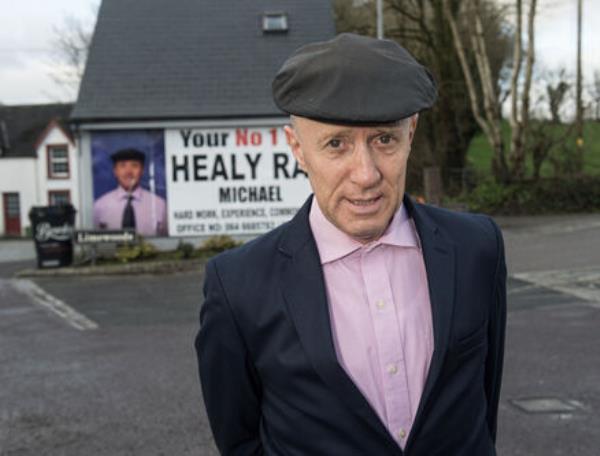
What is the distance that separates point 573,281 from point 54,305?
7.81 m

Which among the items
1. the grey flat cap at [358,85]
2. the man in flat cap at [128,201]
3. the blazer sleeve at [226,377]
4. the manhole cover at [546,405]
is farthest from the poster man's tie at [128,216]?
the grey flat cap at [358,85]

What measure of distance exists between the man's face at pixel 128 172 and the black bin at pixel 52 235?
5.24 ft

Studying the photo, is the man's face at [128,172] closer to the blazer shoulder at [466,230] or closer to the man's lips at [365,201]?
the blazer shoulder at [466,230]

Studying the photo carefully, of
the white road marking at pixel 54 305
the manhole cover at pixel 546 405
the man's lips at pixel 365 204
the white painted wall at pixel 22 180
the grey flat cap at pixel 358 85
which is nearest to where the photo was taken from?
the grey flat cap at pixel 358 85

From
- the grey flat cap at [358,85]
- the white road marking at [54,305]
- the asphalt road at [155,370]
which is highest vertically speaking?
the grey flat cap at [358,85]

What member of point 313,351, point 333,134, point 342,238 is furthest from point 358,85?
point 313,351

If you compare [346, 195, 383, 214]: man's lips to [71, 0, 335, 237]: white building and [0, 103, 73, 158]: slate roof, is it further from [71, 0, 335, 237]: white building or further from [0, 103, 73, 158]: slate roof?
[0, 103, 73, 158]: slate roof

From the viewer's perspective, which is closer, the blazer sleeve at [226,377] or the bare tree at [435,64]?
the blazer sleeve at [226,377]

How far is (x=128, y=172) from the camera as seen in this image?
1695 cm

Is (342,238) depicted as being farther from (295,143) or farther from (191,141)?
(191,141)

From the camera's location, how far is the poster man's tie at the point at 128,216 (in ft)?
55.8

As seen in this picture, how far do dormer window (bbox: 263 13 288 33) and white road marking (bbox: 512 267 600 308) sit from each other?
31.5 feet

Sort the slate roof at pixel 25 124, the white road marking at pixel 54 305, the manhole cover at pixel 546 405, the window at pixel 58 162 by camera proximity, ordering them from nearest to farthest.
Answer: the manhole cover at pixel 546 405 < the white road marking at pixel 54 305 < the window at pixel 58 162 < the slate roof at pixel 25 124

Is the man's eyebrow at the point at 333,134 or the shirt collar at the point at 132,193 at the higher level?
the man's eyebrow at the point at 333,134
